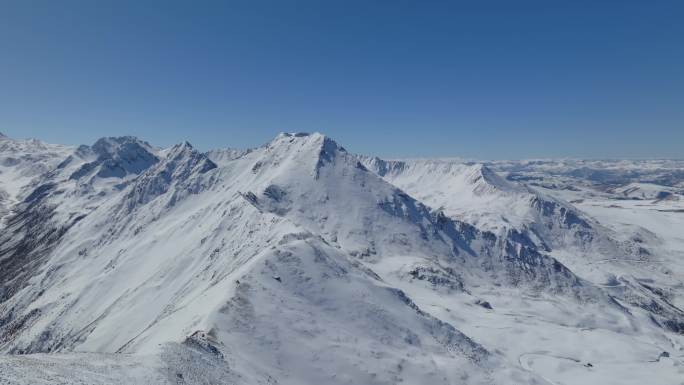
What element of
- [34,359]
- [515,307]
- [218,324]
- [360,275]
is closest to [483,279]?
[515,307]

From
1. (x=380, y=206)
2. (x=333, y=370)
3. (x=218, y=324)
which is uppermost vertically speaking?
(x=380, y=206)

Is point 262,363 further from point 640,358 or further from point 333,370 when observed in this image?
point 640,358

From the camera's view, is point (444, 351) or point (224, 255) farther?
point (224, 255)

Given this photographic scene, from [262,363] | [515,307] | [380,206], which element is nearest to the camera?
[262,363]

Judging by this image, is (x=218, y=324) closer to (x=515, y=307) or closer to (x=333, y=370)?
(x=333, y=370)

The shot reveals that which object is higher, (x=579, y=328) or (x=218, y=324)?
(x=218, y=324)

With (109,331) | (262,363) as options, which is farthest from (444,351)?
(109,331)

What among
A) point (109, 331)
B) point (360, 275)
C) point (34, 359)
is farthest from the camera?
point (109, 331)

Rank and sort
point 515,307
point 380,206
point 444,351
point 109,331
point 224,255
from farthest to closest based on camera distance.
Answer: point 380,206
point 515,307
point 224,255
point 109,331
point 444,351

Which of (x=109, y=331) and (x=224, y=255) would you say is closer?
(x=109, y=331)
